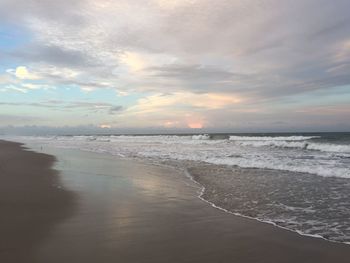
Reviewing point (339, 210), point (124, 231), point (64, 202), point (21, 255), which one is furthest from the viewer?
point (64, 202)

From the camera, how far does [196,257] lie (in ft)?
16.8

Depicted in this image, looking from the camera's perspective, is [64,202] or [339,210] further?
[64,202]

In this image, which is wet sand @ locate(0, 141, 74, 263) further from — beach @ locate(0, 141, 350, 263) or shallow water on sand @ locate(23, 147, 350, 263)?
shallow water on sand @ locate(23, 147, 350, 263)

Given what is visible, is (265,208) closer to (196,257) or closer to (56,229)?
(196,257)

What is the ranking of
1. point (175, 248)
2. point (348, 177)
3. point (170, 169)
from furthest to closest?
point (170, 169) < point (348, 177) < point (175, 248)

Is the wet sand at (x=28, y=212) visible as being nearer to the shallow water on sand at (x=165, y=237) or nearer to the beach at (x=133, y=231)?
the beach at (x=133, y=231)

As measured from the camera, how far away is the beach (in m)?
5.16

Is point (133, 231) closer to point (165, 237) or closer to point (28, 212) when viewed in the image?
point (165, 237)

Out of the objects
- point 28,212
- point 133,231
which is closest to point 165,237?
point 133,231

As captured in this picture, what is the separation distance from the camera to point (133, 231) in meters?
6.31

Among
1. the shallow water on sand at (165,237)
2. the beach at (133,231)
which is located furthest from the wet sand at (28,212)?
the shallow water on sand at (165,237)

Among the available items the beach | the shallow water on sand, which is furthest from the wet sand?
the shallow water on sand

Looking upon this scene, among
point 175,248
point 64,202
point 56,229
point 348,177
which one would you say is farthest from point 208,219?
point 348,177

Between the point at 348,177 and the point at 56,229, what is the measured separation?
11.0 meters
